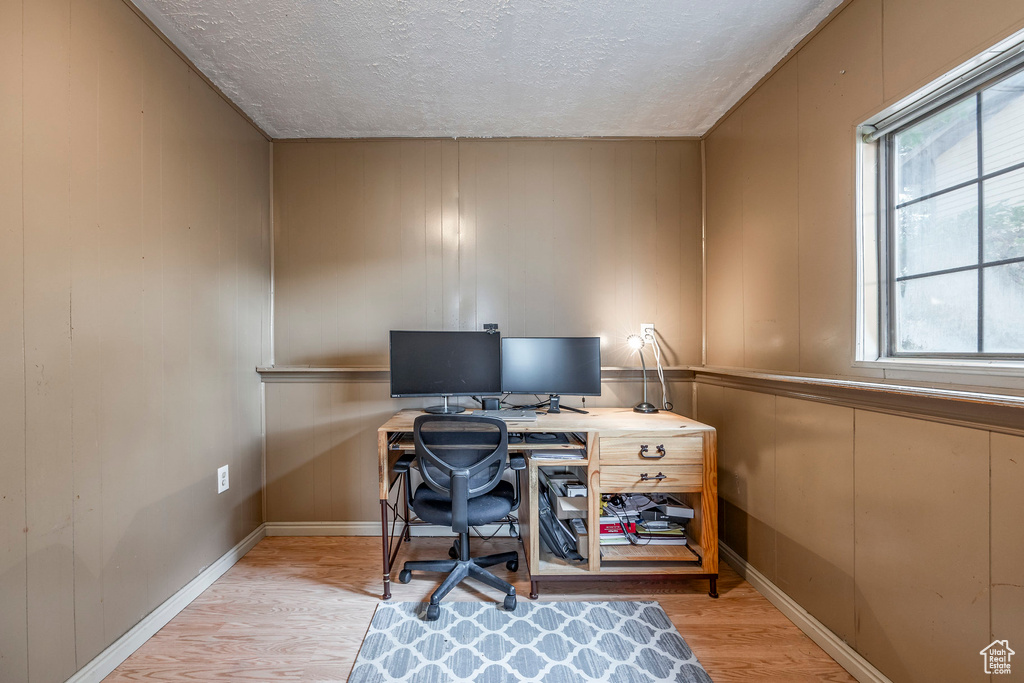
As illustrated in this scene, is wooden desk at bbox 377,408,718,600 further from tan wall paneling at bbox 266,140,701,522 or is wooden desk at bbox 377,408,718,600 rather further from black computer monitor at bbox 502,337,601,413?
tan wall paneling at bbox 266,140,701,522

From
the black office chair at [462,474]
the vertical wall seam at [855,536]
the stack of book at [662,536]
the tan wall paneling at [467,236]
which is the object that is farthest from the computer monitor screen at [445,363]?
the vertical wall seam at [855,536]

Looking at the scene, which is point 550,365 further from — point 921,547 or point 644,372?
point 921,547

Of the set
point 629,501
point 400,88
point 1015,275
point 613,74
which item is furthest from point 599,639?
point 400,88

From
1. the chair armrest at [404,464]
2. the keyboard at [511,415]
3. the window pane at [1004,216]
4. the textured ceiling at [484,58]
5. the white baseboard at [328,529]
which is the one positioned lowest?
the white baseboard at [328,529]

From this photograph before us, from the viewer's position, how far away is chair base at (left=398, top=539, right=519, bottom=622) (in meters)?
1.74

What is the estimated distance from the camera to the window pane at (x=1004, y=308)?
1080 mm

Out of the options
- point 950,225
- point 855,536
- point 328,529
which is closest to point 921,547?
point 855,536

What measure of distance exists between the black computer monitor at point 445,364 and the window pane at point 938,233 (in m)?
1.73

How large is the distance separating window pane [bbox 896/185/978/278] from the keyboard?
159 centimetres

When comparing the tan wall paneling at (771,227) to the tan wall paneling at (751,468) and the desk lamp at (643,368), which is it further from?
the desk lamp at (643,368)

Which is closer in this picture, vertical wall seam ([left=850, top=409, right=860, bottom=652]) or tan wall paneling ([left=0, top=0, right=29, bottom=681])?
tan wall paneling ([left=0, top=0, right=29, bottom=681])

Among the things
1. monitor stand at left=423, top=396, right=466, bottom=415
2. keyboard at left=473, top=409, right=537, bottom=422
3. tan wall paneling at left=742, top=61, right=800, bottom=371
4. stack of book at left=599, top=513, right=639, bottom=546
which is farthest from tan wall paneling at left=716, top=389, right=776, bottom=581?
monitor stand at left=423, top=396, right=466, bottom=415

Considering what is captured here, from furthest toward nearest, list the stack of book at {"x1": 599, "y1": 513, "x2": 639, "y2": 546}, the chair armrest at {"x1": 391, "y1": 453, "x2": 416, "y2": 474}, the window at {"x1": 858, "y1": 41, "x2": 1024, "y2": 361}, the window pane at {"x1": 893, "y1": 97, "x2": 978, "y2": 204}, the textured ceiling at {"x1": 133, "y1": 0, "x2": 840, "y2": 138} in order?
1. the stack of book at {"x1": 599, "y1": 513, "x2": 639, "y2": 546}
2. the chair armrest at {"x1": 391, "y1": 453, "x2": 416, "y2": 474}
3. the textured ceiling at {"x1": 133, "y1": 0, "x2": 840, "y2": 138}
4. the window pane at {"x1": 893, "y1": 97, "x2": 978, "y2": 204}
5. the window at {"x1": 858, "y1": 41, "x2": 1024, "y2": 361}

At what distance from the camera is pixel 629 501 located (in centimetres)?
213
